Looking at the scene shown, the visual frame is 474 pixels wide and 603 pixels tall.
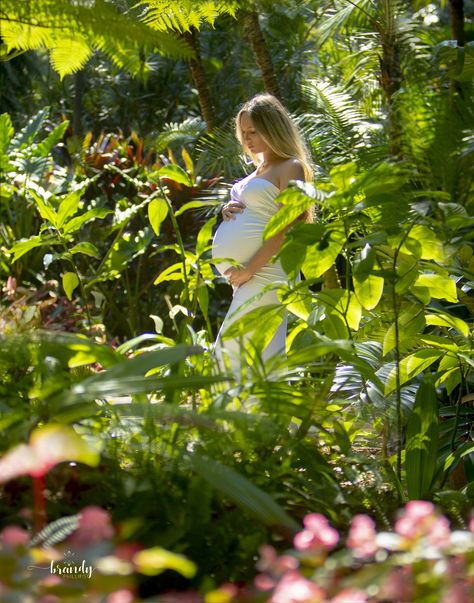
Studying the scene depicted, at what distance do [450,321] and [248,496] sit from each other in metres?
1.35

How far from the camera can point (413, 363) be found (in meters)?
2.29

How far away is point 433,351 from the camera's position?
223 centimetres

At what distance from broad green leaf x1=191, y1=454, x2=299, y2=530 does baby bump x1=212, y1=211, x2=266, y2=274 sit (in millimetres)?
2119

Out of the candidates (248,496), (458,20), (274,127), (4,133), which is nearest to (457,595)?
(248,496)

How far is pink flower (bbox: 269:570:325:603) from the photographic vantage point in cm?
78

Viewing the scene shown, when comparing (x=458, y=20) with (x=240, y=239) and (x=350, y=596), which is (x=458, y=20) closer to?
(x=240, y=239)

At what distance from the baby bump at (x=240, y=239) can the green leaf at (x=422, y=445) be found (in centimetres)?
121

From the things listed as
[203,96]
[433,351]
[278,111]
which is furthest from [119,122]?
[433,351]

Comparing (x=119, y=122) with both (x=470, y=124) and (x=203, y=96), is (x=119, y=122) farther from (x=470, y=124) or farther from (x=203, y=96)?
(x=470, y=124)

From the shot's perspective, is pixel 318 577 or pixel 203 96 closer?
pixel 318 577

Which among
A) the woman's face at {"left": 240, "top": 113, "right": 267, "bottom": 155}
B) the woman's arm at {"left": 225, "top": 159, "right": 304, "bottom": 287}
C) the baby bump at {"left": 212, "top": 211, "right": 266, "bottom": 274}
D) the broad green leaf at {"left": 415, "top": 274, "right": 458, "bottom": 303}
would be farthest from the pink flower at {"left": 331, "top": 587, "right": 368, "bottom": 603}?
the woman's face at {"left": 240, "top": 113, "right": 267, "bottom": 155}

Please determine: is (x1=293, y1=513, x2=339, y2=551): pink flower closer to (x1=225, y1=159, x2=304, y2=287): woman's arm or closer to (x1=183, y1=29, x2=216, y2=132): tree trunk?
(x1=225, y1=159, x2=304, y2=287): woman's arm

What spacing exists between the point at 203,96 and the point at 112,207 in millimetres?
2023

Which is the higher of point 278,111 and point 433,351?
point 278,111
